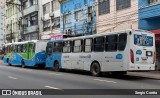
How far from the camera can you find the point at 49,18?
46844mm

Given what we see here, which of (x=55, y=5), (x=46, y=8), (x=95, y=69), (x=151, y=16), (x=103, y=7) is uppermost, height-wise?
(x=46, y=8)

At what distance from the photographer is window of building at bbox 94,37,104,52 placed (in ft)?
68.1

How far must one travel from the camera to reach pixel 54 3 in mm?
45062

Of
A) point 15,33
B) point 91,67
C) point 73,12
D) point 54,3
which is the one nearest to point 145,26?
point 91,67

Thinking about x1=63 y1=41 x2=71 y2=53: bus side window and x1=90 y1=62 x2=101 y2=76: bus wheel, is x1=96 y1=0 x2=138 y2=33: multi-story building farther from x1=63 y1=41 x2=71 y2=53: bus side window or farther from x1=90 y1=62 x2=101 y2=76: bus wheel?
x1=90 y1=62 x2=101 y2=76: bus wheel

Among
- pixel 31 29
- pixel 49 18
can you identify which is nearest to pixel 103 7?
pixel 49 18

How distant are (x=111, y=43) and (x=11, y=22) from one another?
1986 inches

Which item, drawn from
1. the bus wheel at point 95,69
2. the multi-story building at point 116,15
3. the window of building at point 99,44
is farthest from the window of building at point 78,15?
the bus wheel at point 95,69

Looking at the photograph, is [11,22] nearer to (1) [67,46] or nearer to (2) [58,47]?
(2) [58,47]

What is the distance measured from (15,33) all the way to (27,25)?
7.80 m

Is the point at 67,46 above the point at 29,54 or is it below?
above

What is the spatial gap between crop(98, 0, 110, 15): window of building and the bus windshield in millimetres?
12537

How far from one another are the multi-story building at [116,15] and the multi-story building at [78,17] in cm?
124

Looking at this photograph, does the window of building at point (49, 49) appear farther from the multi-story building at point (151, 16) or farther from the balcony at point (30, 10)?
the balcony at point (30, 10)
